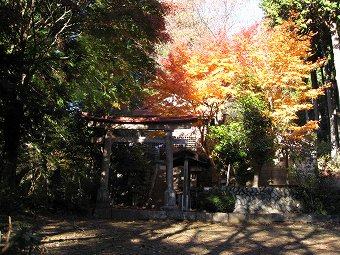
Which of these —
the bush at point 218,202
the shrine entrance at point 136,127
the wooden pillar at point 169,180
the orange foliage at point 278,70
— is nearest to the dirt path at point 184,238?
the bush at point 218,202

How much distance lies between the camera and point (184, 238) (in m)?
8.05

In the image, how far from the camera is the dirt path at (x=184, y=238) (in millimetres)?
6629

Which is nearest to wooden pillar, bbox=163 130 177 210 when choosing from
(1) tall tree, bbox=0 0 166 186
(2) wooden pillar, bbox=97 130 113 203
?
(2) wooden pillar, bbox=97 130 113 203

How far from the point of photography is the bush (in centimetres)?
1180

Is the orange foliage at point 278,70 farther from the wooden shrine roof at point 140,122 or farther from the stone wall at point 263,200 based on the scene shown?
the wooden shrine roof at point 140,122

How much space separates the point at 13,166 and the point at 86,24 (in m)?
3.94

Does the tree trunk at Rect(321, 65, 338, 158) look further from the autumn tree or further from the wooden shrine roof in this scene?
the wooden shrine roof

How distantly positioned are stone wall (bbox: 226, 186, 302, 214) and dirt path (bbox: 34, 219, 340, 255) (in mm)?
1637

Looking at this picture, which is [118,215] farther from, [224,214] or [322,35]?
[322,35]

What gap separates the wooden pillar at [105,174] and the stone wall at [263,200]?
427 cm

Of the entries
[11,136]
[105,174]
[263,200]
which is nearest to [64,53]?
[11,136]

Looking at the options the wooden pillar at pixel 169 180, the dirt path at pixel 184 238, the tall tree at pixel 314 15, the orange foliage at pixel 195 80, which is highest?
the tall tree at pixel 314 15

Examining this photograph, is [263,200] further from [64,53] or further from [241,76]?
[64,53]

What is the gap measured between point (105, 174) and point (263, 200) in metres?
5.63
